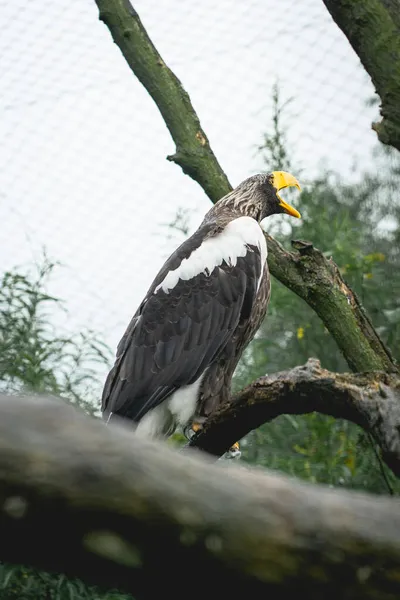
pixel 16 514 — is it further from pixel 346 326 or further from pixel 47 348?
pixel 47 348

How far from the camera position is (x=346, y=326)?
2.73 metres

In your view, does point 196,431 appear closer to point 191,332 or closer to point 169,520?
point 191,332

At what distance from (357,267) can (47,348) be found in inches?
50.7

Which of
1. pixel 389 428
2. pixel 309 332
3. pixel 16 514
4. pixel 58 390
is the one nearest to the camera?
pixel 16 514

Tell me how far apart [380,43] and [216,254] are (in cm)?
131

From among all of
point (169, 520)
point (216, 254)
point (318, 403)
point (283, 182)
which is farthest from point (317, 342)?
point (169, 520)

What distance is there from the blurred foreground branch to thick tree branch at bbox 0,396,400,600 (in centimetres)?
185

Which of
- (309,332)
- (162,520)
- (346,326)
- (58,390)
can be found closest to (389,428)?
(346,326)

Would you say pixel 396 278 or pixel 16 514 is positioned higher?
pixel 396 278

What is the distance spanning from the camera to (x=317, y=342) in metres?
4.42

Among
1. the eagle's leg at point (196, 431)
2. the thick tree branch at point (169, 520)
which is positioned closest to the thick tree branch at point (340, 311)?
the eagle's leg at point (196, 431)

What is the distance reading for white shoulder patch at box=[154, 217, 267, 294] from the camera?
3.30m

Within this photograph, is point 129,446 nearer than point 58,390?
Yes

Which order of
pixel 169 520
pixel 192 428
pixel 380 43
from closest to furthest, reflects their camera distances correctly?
pixel 169 520, pixel 380 43, pixel 192 428
